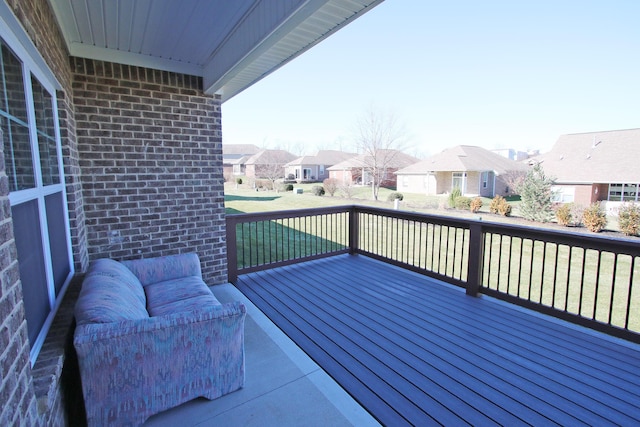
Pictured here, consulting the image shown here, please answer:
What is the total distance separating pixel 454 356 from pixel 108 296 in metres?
2.70

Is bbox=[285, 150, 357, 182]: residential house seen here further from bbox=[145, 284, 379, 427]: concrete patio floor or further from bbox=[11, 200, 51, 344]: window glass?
bbox=[11, 200, 51, 344]: window glass

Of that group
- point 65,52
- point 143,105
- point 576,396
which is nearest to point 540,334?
point 576,396

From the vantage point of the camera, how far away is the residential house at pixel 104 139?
1.41 metres

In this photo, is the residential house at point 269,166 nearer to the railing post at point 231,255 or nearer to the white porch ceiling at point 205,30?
the railing post at point 231,255

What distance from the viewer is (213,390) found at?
2107 millimetres

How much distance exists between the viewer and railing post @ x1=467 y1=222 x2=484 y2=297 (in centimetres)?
379

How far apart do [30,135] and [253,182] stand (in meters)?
25.7

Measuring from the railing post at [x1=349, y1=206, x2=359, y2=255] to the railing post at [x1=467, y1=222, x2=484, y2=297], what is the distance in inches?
88.2

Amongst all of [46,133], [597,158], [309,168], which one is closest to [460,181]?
[597,158]

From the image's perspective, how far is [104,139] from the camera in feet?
11.2

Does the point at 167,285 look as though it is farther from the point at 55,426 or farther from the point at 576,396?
the point at 576,396

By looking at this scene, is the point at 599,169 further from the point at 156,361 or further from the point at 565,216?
the point at 156,361

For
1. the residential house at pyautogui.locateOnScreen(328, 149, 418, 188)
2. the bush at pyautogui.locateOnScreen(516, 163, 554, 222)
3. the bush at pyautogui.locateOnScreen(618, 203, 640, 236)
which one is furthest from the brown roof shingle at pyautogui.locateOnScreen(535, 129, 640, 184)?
the residential house at pyautogui.locateOnScreen(328, 149, 418, 188)

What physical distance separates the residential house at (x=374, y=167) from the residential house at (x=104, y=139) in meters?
18.5
